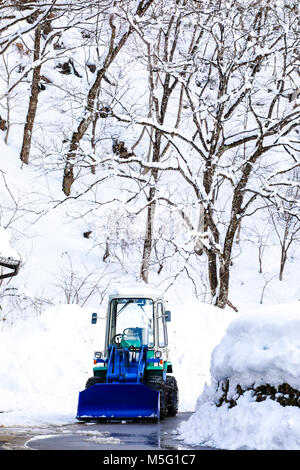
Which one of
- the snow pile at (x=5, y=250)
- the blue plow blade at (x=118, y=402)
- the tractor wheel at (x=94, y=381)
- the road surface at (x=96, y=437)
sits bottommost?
the road surface at (x=96, y=437)

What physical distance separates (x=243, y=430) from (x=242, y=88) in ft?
50.3

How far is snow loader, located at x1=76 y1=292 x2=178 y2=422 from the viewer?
37.0 ft

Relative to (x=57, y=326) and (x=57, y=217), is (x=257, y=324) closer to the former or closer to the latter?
(x=57, y=326)

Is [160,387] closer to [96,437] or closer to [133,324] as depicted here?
[133,324]

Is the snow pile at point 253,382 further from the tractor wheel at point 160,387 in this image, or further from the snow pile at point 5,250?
the snow pile at point 5,250

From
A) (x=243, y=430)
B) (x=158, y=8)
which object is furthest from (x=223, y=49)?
(x=243, y=430)

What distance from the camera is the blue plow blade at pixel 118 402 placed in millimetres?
11250

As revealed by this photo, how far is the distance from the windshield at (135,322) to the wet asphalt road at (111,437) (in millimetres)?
2002

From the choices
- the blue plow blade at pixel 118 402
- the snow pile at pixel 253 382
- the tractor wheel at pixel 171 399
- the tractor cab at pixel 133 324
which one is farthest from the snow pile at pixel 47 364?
the snow pile at pixel 253 382

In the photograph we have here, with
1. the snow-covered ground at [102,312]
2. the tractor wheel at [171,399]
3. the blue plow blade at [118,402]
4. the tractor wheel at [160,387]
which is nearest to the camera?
the snow-covered ground at [102,312]

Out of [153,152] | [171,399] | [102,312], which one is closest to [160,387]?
[171,399]

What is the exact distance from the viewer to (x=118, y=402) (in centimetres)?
1133

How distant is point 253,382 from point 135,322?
554 centimetres

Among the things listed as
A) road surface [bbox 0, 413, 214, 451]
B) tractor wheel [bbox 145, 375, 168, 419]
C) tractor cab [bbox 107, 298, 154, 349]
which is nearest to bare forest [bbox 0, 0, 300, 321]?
tractor cab [bbox 107, 298, 154, 349]
